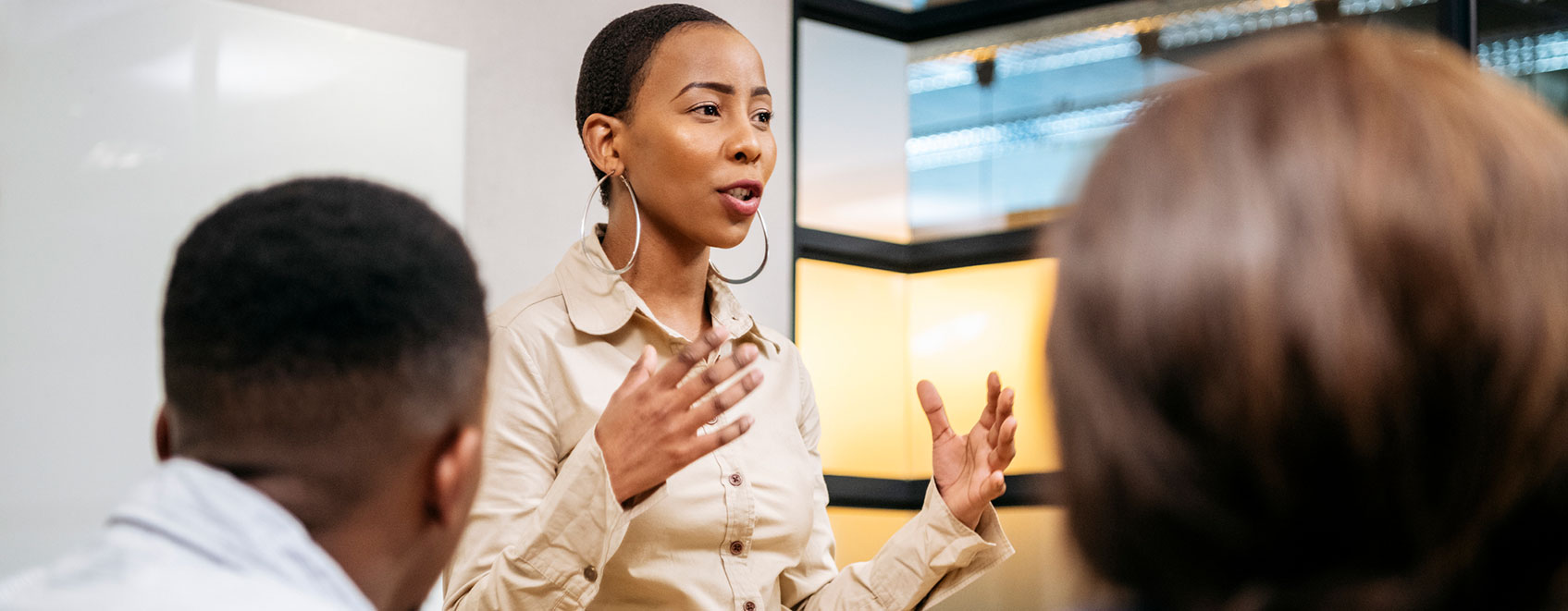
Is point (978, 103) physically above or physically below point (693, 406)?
above

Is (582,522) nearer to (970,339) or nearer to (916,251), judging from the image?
(970,339)

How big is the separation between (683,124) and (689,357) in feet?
1.89

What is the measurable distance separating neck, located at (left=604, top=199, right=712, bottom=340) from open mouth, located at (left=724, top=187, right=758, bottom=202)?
0.30ft

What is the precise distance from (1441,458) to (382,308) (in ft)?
2.02

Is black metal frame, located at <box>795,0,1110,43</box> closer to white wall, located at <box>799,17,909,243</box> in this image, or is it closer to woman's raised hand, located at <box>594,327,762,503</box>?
white wall, located at <box>799,17,909,243</box>

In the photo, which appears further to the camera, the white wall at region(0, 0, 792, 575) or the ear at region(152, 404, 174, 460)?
the white wall at region(0, 0, 792, 575)

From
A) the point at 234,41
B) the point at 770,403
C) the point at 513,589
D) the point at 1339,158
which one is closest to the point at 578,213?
the point at 234,41

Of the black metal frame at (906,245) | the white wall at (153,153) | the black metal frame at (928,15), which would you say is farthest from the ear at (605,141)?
the black metal frame at (928,15)

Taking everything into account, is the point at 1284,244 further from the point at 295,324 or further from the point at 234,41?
the point at 234,41

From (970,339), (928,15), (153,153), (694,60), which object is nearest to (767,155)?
(694,60)

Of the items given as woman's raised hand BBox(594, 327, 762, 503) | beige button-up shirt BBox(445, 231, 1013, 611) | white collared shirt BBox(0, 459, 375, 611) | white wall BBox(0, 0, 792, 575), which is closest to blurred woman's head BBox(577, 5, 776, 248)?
beige button-up shirt BBox(445, 231, 1013, 611)

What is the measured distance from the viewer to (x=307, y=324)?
816 mm

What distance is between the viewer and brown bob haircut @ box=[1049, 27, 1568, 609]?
49cm

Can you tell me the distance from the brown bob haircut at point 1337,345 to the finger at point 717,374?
0.70m
